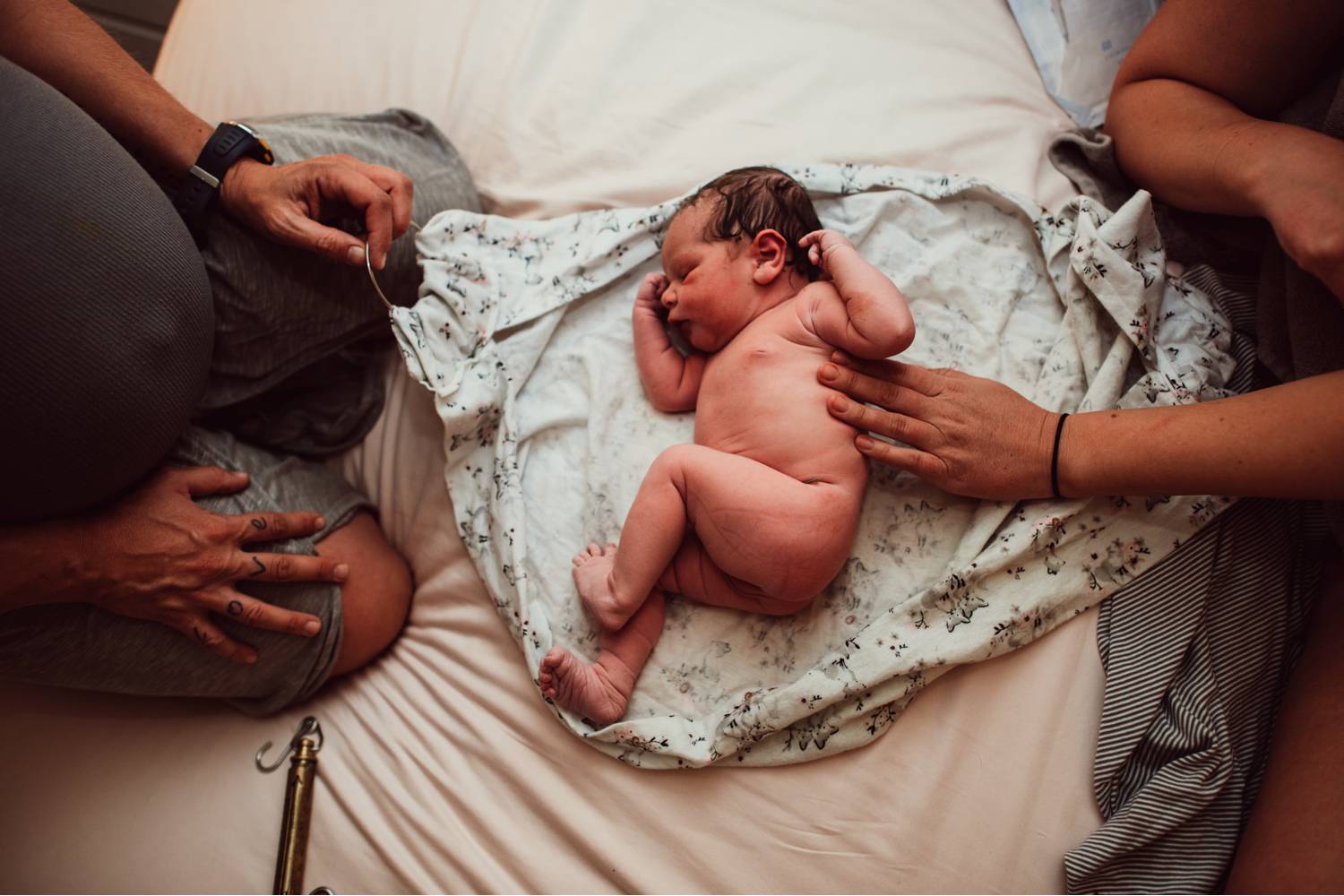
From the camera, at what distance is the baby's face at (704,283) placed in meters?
1.07

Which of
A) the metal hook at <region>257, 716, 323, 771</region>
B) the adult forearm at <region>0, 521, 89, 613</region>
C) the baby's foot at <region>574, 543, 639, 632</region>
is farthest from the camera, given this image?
the metal hook at <region>257, 716, 323, 771</region>

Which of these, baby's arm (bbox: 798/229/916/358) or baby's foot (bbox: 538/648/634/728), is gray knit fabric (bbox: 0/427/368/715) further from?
baby's arm (bbox: 798/229/916/358)

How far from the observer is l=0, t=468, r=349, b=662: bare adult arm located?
89cm

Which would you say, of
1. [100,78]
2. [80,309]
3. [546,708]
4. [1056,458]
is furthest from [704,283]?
[100,78]

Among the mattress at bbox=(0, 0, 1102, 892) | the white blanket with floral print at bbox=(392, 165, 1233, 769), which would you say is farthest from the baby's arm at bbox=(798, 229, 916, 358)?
the mattress at bbox=(0, 0, 1102, 892)

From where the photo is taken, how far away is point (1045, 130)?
1.26m

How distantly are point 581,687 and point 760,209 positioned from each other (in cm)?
66

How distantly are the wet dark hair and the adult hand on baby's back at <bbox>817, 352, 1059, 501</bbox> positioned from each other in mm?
214

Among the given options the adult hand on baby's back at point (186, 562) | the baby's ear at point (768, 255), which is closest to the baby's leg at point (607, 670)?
the adult hand on baby's back at point (186, 562)

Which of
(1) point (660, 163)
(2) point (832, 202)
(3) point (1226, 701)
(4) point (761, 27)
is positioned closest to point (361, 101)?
(1) point (660, 163)

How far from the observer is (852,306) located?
98cm

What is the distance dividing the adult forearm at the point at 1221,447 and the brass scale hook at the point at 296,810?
41.0 inches

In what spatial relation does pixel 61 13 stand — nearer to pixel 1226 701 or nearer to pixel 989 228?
pixel 989 228

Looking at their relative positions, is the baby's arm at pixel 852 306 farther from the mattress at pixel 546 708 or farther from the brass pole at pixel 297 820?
the brass pole at pixel 297 820
